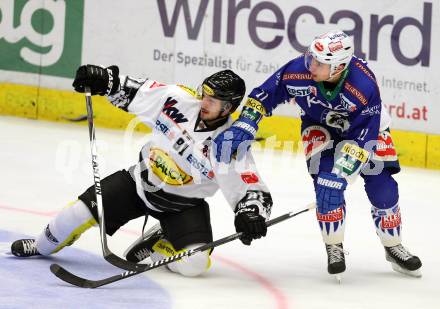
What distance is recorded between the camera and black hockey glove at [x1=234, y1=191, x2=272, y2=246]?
15.4 feet

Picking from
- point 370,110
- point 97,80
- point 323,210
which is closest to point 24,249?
point 97,80

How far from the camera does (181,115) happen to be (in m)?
4.99

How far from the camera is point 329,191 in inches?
193

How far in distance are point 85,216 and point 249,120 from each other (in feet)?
2.85

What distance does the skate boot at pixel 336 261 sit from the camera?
5027 mm

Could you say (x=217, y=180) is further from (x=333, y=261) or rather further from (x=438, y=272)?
(x=438, y=272)

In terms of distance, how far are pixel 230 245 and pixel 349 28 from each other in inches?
119

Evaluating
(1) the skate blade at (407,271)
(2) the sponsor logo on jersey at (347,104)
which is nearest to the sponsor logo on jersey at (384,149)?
(2) the sponsor logo on jersey at (347,104)

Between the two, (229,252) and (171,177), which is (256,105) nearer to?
(171,177)

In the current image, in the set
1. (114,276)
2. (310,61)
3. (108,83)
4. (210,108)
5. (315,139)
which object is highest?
(310,61)

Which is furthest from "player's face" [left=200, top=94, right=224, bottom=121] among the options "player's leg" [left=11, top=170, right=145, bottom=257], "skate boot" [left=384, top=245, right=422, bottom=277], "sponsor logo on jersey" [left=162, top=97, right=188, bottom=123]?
"skate boot" [left=384, top=245, right=422, bottom=277]

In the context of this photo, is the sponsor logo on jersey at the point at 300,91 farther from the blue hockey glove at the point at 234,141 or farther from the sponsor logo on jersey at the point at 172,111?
the sponsor logo on jersey at the point at 172,111

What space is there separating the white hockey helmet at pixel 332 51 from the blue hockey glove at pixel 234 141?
0.40m

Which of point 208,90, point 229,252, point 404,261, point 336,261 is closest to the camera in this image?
point 208,90
